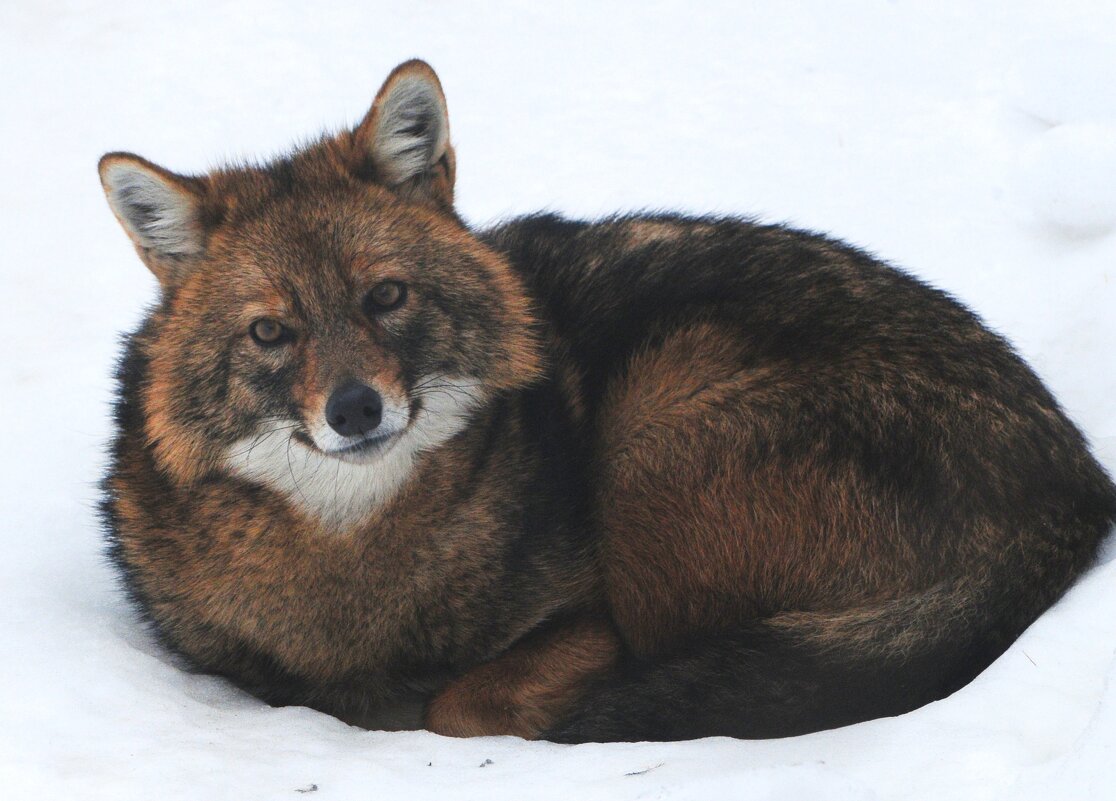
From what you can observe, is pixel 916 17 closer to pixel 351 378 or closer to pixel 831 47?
pixel 831 47

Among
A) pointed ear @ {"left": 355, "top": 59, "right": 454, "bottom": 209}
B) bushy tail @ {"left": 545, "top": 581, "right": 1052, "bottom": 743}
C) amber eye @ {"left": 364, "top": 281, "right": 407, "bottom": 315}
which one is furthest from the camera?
pointed ear @ {"left": 355, "top": 59, "right": 454, "bottom": 209}

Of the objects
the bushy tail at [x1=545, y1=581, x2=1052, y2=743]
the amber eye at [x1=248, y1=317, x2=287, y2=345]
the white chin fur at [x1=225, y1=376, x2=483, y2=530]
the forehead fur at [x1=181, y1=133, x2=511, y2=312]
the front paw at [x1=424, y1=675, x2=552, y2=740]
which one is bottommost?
the front paw at [x1=424, y1=675, x2=552, y2=740]

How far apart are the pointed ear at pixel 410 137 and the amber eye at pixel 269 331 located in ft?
2.32

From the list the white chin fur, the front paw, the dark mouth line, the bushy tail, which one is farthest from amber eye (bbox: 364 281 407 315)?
the bushy tail

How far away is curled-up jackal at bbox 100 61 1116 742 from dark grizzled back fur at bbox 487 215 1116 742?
0.01 meters

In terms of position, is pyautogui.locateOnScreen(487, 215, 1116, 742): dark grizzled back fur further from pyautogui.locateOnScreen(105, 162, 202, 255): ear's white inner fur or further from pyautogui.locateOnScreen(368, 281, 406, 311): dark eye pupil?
pyautogui.locateOnScreen(105, 162, 202, 255): ear's white inner fur

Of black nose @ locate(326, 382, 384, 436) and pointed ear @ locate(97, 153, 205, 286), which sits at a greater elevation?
pointed ear @ locate(97, 153, 205, 286)

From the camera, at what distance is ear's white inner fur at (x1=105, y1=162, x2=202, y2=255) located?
4.01 metres

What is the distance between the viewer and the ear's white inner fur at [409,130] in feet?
13.8

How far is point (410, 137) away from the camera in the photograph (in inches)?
170

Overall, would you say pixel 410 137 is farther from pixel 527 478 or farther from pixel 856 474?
pixel 856 474

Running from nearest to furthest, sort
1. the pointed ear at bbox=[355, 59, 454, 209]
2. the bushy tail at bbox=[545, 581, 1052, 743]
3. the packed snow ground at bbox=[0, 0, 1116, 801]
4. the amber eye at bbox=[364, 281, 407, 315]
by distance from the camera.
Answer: the packed snow ground at bbox=[0, 0, 1116, 801]
the bushy tail at bbox=[545, 581, 1052, 743]
the amber eye at bbox=[364, 281, 407, 315]
the pointed ear at bbox=[355, 59, 454, 209]

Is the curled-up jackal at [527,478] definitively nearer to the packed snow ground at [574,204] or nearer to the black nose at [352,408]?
the black nose at [352,408]

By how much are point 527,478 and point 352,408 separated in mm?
908
